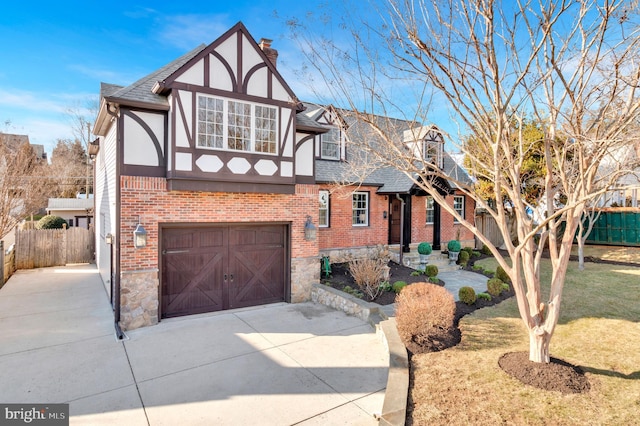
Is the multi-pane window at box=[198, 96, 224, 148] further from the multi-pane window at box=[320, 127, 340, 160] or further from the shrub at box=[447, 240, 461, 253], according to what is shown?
the shrub at box=[447, 240, 461, 253]

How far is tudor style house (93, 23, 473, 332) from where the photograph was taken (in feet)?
25.4

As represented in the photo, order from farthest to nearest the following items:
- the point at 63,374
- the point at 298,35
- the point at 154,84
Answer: the point at 154,84 < the point at 298,35 < the point at 63,374

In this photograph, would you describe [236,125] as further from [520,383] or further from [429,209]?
[429,209]

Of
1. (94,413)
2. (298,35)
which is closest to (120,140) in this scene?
(298,35)

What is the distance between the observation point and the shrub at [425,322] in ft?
20.8

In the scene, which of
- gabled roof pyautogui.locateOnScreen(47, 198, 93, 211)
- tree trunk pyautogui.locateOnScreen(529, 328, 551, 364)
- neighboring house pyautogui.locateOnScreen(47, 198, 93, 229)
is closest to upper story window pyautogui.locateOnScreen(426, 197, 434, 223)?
tree trunk pyautogui.locateOnScreen(529, 328, 551, 364)

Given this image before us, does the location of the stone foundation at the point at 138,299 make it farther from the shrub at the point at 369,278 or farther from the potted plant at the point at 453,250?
the potted plant at the point at 453,250

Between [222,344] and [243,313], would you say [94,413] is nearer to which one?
[222,344]

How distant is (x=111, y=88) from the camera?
10.6 m

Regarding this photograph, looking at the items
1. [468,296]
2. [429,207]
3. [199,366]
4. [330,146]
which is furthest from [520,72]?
[429,207]

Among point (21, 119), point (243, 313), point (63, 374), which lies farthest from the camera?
point (21, 119)

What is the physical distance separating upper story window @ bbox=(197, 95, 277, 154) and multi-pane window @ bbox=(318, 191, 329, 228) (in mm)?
4620

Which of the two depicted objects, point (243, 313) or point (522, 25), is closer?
point (522, 25)

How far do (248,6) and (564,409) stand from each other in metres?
9.34
